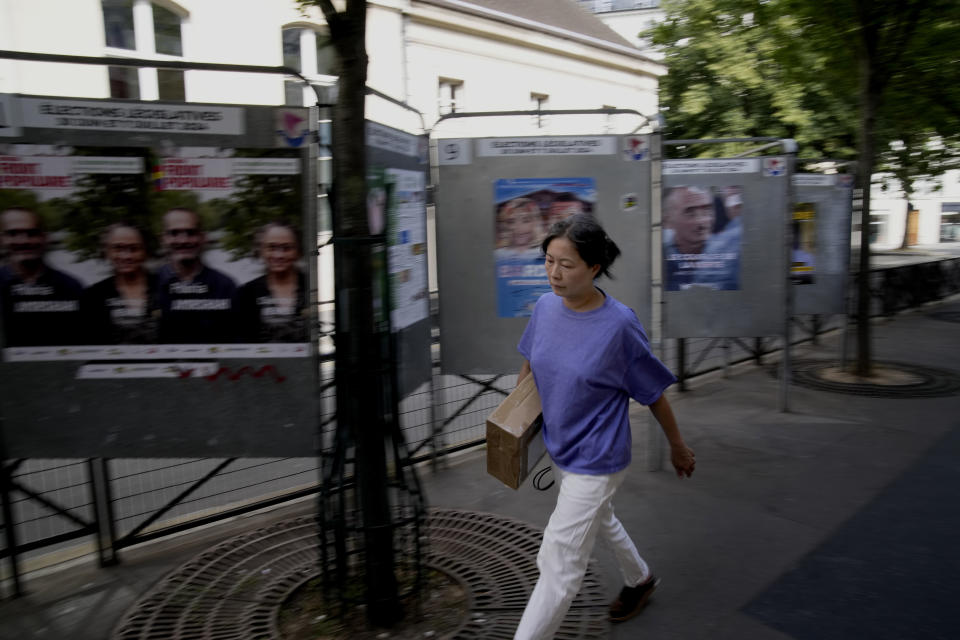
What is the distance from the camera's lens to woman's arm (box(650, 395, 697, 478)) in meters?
2.91

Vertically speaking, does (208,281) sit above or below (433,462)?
above

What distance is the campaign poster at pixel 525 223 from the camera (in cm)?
514

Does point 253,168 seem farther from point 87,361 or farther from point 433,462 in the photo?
point 433,462

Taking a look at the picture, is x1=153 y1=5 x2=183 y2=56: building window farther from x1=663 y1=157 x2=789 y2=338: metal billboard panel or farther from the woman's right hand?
the woman's right hand

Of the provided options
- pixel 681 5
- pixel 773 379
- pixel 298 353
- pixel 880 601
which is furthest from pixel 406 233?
pixel 681 5

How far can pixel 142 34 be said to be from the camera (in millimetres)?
13625

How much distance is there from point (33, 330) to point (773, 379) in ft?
24.3

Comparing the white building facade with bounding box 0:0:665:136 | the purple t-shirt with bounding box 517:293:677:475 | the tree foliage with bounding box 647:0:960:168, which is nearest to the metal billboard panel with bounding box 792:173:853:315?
the tree foliage with bounding box 647:0:960:168

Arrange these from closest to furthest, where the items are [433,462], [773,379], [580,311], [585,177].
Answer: [580,311] → [585,177] → [433,462] → [773,379]

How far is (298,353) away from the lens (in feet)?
12.1

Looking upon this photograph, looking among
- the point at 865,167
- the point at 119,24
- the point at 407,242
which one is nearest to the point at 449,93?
the point at 119,24

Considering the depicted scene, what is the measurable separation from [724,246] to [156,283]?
4.77 m

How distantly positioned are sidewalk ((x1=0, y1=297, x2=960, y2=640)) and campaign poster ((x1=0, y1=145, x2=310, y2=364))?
4.26 ft

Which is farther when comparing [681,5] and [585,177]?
[681,5]
